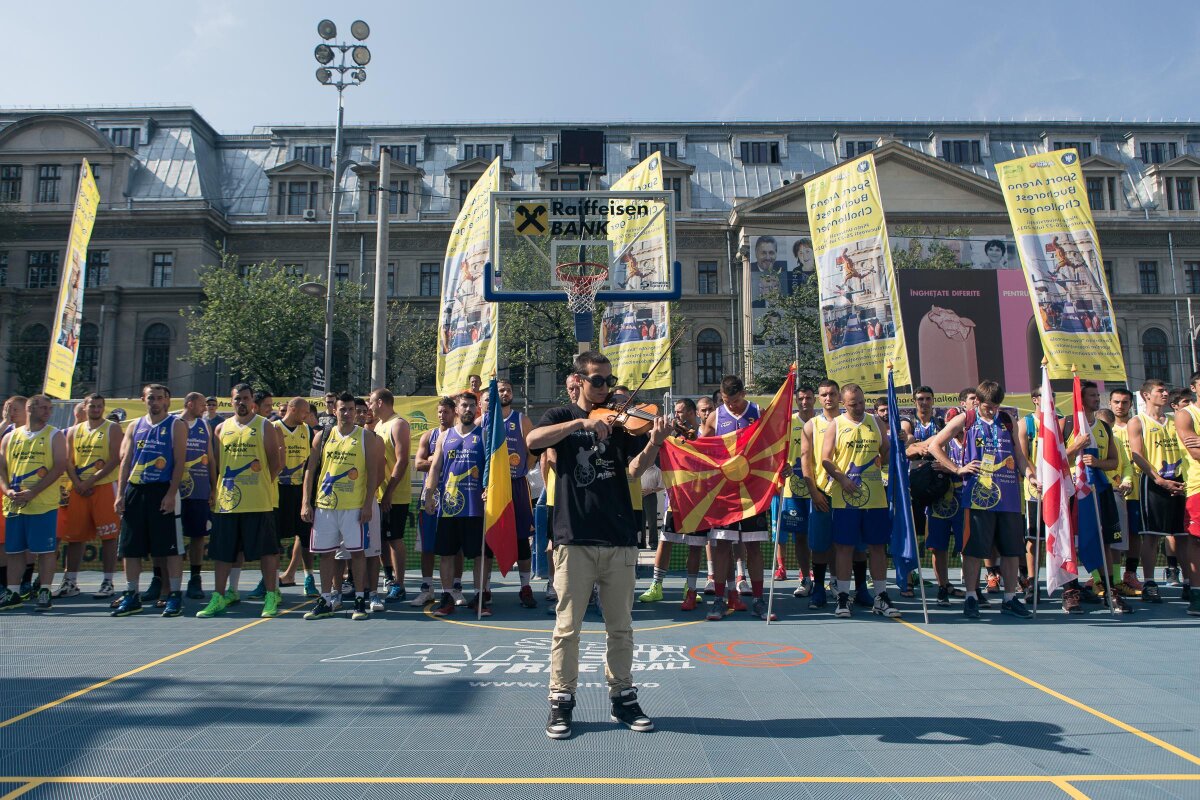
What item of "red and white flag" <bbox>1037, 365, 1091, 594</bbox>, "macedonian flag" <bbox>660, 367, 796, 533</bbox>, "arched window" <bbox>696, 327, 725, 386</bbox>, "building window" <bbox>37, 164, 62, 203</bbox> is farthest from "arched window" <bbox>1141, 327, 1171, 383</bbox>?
"building window" <bbox>37, 164, 62, 203</bbox>

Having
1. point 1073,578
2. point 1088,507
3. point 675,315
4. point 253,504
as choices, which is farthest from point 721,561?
point 675,315

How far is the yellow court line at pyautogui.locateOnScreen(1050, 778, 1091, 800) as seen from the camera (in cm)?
355

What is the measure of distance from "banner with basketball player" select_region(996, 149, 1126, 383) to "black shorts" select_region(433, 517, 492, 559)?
770 cm

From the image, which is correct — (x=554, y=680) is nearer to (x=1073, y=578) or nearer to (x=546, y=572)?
(x=546, y=572)

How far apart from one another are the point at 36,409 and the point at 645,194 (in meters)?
7.26

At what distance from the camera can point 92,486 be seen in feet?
29.8

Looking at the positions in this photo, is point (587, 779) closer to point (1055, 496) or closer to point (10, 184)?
point (1055, 496)

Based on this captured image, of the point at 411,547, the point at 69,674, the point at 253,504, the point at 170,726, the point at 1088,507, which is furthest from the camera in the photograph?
the point at 411,547

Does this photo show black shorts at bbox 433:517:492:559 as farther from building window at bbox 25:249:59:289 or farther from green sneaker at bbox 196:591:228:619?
building window at bbox 25:249:59:289

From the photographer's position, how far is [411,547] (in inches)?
482

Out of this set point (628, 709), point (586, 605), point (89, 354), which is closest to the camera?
point (628, 709)

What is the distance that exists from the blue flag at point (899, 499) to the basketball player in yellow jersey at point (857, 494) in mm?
88

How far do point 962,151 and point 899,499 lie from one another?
50208 mm

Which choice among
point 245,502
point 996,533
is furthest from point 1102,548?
point 245,502
